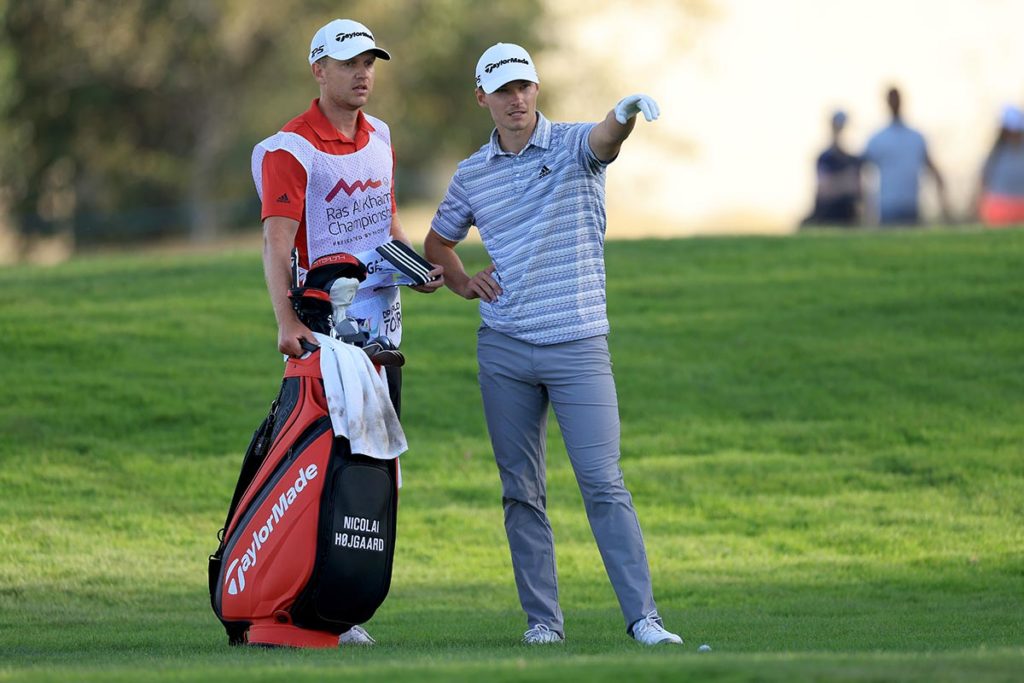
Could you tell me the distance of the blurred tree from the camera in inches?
1457

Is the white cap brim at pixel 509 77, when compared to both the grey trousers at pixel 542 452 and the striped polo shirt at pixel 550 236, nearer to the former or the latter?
the striped polo shirt at pixel 550 236

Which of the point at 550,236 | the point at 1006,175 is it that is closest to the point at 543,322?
the point at 550,236

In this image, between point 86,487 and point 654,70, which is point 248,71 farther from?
point 86,487

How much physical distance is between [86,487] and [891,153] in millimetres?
10221

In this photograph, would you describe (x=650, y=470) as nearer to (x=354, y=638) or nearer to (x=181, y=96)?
(x=354, y=638)

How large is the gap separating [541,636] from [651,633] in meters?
0.56

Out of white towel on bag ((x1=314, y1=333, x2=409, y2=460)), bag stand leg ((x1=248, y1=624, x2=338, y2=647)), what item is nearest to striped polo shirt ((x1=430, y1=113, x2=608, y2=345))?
white towel on bag ((x1=314, y1=333, x2=409, y2=460))

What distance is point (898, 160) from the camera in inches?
727

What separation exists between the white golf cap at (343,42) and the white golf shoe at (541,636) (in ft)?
8.06

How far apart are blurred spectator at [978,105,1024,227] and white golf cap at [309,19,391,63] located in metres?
12.2

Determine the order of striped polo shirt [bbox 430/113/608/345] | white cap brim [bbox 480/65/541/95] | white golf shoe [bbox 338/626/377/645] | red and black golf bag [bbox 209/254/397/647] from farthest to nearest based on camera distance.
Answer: white golf shoe [bbox 338/626/377/645]
striped polo shirt [bbox 430/113/608/345]
white cap brim [bbox 480/65/541/95]
red and black golf bag [bbox 209/254/397/647]

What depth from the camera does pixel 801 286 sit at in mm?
15797

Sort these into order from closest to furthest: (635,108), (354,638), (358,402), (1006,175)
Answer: (635,108) < (358,402) < (354,638) < (1006,175)

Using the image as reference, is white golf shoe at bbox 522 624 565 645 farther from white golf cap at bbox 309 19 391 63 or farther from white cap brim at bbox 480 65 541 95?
white golf cap at bbox 309 19 391 63
